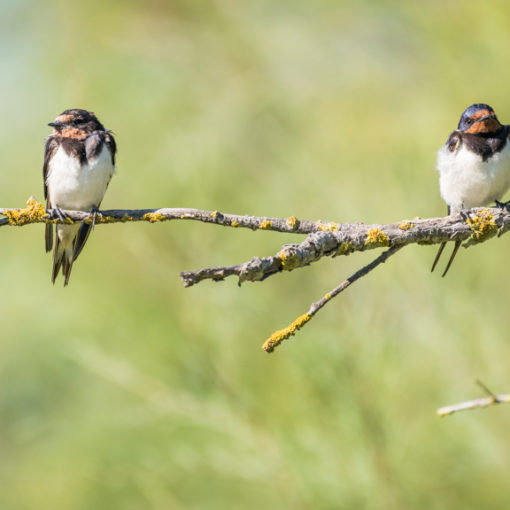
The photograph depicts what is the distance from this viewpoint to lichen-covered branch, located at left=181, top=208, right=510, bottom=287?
2.46 m

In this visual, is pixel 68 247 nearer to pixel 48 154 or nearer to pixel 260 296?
pixel 48 154

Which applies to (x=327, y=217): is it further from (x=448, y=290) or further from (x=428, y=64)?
(x=428, y=64)

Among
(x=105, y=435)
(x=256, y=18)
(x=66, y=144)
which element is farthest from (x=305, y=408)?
(x=256, y=18)

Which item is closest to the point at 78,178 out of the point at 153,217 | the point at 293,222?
the point at 153,217

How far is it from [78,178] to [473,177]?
2.30 m

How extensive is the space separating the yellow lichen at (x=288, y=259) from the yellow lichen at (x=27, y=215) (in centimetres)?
110

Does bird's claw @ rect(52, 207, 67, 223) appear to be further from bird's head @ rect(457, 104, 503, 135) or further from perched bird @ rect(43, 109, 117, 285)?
bird's head @ rect(457, 104, 503, 135)

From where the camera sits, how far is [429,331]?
592cm

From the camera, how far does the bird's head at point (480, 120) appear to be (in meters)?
4.56

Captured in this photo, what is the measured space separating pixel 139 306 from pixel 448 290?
3132 millimetres

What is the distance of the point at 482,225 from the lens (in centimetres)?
329

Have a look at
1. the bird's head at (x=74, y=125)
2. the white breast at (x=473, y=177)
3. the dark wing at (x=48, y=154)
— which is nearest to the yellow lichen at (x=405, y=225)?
the white breast at (x=473, y=177)

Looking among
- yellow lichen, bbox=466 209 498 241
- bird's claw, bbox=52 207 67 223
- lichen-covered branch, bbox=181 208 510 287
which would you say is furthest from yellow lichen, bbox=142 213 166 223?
yellow lichen, bbox=466 209 498 241

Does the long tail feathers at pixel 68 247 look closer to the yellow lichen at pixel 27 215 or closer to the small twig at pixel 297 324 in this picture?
the yellow lichen at pixel 27 215
